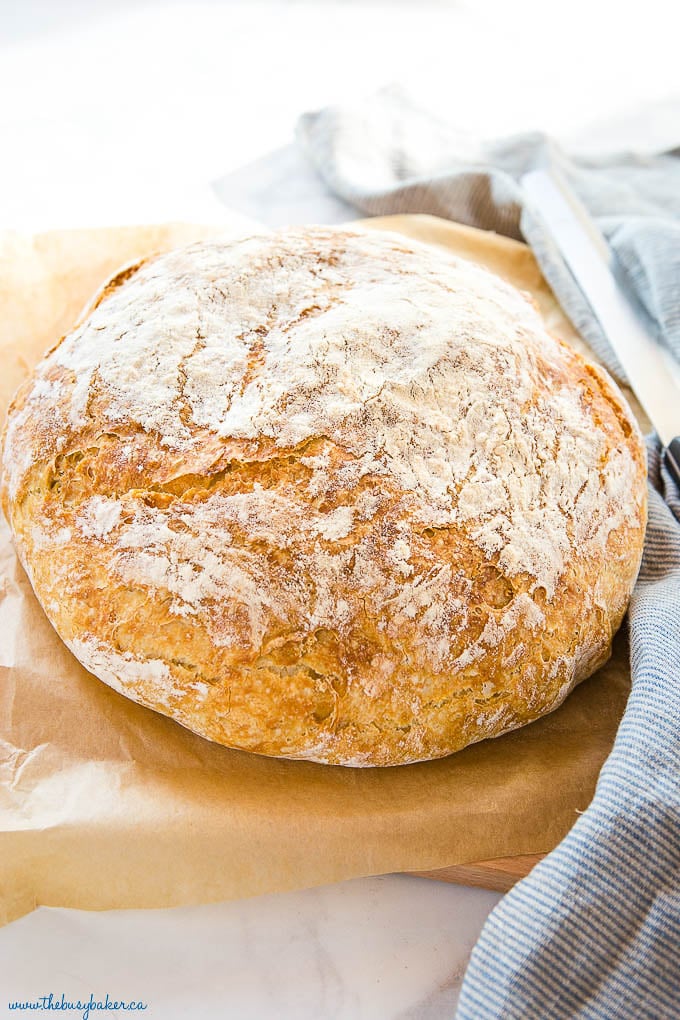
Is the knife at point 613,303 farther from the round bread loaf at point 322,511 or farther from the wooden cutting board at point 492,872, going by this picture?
the wooden cutting board at point 492,872

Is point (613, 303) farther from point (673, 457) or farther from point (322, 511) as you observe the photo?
point (322, 511)

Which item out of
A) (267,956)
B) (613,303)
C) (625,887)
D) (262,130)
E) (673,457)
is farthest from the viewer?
(262,130)

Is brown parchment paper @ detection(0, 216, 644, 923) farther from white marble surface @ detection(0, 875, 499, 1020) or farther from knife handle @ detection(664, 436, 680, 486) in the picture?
knife handle @ detection(664, 436, 680, 486)

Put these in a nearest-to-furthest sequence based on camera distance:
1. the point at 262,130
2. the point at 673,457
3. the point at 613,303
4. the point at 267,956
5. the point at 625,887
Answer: the point at 625,887 < the point at 267,956 < the point at 673,457 < the point at 613,303 < the point at 262,130

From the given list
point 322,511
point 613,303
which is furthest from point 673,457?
point 322,511

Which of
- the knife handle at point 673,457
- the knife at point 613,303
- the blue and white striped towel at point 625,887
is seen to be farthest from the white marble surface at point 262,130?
the knife handle at point 673,457

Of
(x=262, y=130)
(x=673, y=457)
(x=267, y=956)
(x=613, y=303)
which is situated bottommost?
(x=267, y=956)
